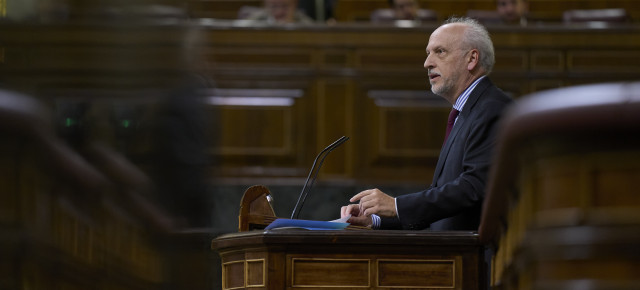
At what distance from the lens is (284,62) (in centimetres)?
616

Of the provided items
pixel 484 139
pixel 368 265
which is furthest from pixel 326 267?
pixel 484 139

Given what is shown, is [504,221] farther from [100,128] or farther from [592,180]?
[100,128]

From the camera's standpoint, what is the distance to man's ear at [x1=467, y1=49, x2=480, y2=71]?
143 inches

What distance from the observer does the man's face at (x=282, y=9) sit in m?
6.23

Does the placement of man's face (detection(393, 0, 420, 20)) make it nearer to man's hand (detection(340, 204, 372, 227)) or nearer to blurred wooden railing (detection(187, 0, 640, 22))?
blurred wooden railing (detection(187, 0, 640, 22))

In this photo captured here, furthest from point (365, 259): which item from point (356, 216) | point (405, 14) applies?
point (405, 14)

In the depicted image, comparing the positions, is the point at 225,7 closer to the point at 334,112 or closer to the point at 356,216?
the point at 334,112

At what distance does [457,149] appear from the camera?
10.9 ft

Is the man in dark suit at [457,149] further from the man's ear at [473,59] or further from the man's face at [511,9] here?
the man's face at [511,9]

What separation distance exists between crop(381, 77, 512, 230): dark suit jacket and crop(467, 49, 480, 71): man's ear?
0.36 ft

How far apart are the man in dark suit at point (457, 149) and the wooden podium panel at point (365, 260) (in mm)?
289

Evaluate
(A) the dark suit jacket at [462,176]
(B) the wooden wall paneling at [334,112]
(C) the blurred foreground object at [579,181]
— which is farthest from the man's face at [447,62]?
(B) the wooden wall paneling at [334,112]

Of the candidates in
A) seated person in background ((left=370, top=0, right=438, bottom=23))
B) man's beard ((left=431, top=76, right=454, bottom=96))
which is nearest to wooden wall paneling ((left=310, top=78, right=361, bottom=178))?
seated person in background ((left=370, top=0, right=438, bottom=23))

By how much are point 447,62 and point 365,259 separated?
1.20 meters
